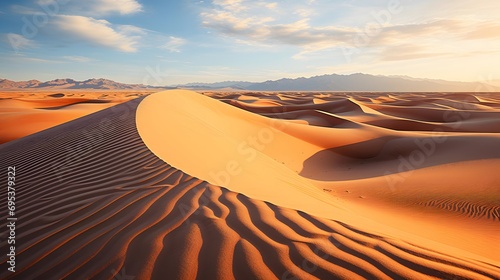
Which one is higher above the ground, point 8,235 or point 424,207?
point 8,235

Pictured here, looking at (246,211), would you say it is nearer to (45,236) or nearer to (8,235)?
(45,236)

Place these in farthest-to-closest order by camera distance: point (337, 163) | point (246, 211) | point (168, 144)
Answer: point (337, 163), point (168, 144), point (246, 211)

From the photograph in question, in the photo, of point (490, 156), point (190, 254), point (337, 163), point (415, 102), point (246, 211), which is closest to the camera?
point (190, 254)

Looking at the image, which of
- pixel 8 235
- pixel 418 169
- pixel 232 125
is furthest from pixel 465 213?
pixel 232 125

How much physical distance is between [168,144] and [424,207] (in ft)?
17.1

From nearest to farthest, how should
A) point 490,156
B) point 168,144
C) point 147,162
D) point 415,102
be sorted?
point 147,162 → point 168,144 → point 490,156 → point 415,102

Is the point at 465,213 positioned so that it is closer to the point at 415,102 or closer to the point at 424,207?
the point at 424,207

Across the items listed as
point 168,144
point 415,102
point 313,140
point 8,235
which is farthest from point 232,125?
point 415,102

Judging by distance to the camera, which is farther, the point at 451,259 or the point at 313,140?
the point at 313,140

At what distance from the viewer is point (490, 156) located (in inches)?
310

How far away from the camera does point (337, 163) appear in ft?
33.4

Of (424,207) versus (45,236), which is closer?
(45,236)

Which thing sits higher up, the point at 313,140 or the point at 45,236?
the point at 45,236

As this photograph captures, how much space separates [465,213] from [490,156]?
3898mm
